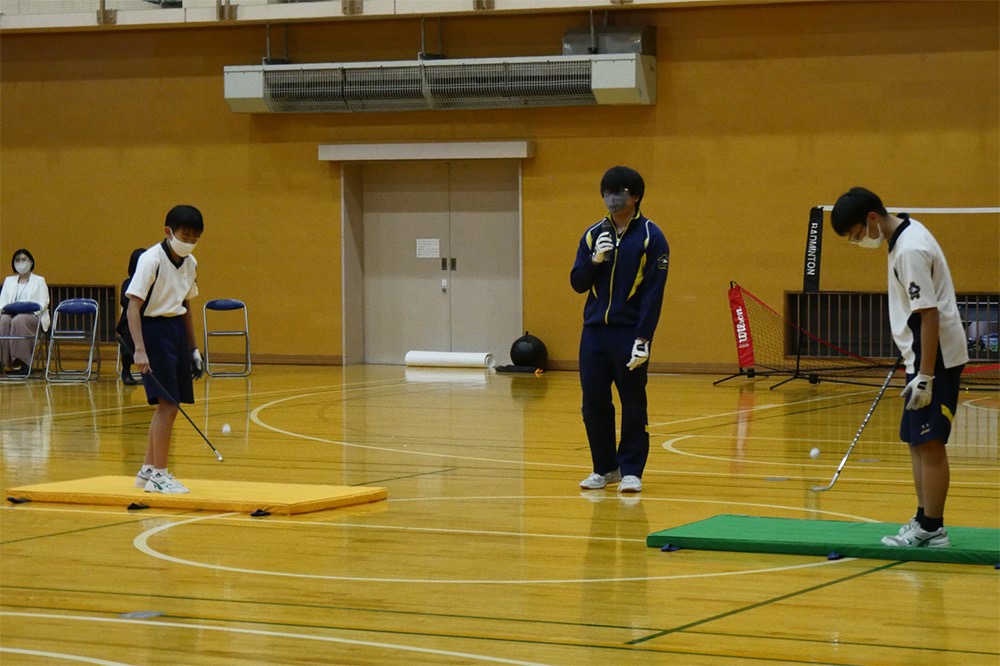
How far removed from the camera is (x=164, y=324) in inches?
309

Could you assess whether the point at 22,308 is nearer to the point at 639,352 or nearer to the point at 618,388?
the point at 618,388

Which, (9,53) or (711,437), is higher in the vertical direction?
(9,53)

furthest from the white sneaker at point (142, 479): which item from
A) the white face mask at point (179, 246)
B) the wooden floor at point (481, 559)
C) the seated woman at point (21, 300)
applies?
the seated woman at point (21, 300)

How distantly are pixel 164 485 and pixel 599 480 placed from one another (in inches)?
96.0

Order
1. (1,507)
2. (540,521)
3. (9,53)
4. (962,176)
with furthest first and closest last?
(9,53) < (962,176) < (1,507) < (540,521)

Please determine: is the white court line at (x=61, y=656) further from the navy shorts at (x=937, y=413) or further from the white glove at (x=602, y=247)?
the white glove at (x=602, y=247)

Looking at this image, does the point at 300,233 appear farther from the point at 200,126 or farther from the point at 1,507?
the point at 1,507

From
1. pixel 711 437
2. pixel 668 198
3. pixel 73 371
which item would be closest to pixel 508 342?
pixel 668 198

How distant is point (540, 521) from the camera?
7172mm

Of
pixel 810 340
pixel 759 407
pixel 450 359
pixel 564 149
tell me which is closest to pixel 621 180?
pixel 759 407

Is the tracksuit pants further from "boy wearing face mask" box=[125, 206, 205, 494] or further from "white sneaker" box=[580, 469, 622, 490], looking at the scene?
"boy wearing face mask" box=[125, 206, 205, 494]

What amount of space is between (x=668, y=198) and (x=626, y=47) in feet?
6.06

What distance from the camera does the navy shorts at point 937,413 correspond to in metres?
5.88

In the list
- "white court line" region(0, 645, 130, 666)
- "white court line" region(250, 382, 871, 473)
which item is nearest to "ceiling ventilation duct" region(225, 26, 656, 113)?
"white court line" region(250, 382, 871, 473)
